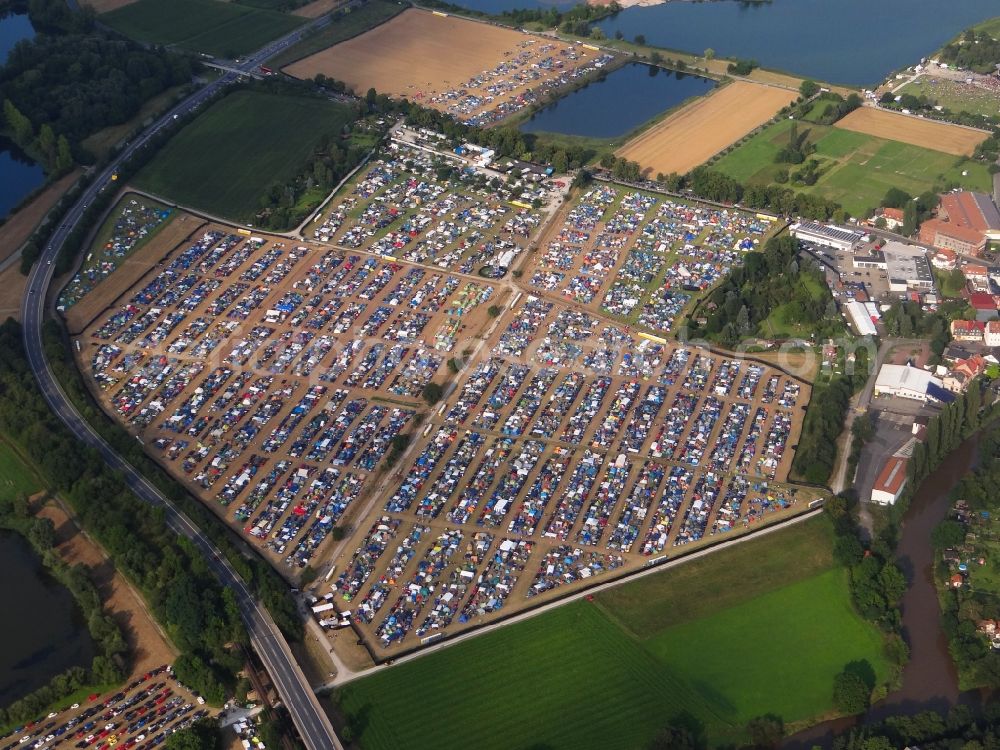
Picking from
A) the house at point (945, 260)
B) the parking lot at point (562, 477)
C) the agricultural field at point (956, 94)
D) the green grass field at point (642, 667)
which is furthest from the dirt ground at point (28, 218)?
the agricultural field at point (956, 94)

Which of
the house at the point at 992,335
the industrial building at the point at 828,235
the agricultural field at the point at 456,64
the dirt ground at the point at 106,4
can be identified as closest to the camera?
the house at the point at 992,335

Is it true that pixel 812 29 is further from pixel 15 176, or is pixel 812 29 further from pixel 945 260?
pixel 15 176

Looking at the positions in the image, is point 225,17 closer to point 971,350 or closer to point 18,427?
point 18,427

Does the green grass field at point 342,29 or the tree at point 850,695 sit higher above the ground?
the green grass field at point 342,29

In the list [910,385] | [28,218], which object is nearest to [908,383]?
[910,385]

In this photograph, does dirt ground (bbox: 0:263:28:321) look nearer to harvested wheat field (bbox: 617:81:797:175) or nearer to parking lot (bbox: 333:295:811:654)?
parking lot (bbox: 333:295:811:654)

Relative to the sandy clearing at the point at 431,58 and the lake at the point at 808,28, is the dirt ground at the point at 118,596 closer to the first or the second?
the sandy clearing at the point at 431,58

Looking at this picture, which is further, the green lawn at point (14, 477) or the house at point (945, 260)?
the house at point (945, 260)
